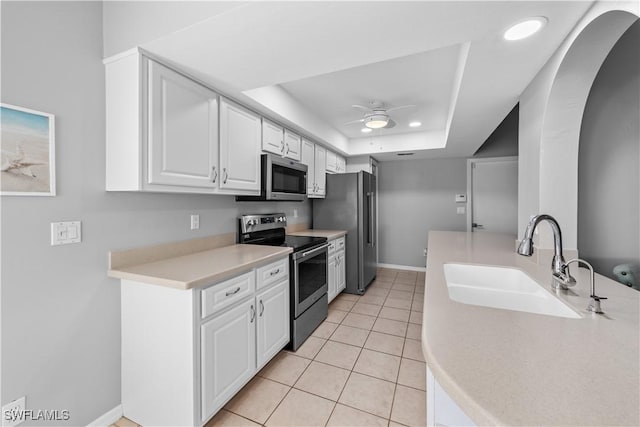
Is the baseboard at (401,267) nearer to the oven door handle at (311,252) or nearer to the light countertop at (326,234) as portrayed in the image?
the light countertop at (326,234)

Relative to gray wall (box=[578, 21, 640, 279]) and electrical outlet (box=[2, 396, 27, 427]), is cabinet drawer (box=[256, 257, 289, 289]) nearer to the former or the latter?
electrical outlet (box=[2, 396, 27, 427])

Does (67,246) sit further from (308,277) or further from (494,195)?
(494,195)

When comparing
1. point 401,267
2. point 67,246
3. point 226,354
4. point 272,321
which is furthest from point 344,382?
point 401,267

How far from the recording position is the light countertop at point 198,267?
4.64 feet

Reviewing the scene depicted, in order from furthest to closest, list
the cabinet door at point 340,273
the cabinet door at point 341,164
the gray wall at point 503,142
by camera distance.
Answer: the cabinet door at point 341,164 → the gray wall at point 503,142 → the cabinet door at point 340,273

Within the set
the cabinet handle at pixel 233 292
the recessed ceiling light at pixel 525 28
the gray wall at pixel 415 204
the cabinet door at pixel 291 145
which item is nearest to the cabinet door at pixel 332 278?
the cabinet door at pixel 291 145

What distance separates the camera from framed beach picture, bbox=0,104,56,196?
3.89 feet

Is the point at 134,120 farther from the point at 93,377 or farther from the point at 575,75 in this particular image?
the point at 575,75

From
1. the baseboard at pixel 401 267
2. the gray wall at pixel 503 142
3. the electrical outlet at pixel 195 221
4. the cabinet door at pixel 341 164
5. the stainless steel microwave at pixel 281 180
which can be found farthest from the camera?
the baseboard at pixel 401 267

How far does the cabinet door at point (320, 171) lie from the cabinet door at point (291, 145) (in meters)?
0.56

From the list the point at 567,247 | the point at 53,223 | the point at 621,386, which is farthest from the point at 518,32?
the point at 53,223

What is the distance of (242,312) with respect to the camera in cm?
172

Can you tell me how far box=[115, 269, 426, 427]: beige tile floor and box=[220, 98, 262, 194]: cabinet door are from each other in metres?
1.46

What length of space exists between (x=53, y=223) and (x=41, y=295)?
35 centimetres
